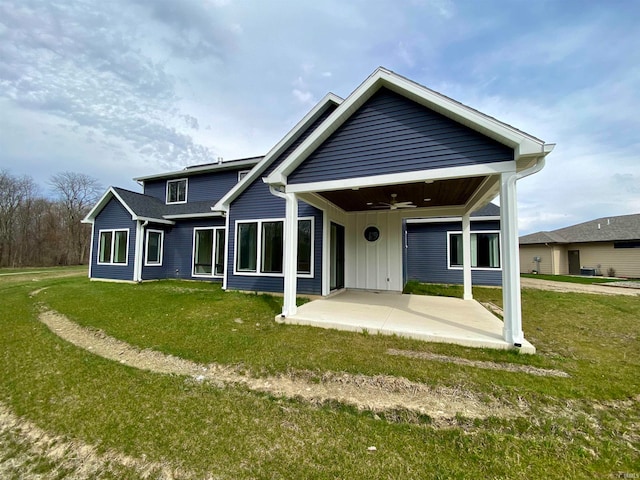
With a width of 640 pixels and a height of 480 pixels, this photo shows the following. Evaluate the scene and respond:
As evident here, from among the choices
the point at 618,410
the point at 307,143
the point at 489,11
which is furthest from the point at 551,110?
the point at 618,410

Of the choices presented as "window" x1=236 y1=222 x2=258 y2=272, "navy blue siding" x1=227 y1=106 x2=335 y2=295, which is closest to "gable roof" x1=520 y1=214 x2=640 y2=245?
"navy blue siding" x1=227 y1=106 x2=335 y2=295

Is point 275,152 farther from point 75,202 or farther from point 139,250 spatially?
point 75,202

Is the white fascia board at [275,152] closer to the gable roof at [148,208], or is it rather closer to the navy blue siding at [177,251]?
the gable roof at [148,208]

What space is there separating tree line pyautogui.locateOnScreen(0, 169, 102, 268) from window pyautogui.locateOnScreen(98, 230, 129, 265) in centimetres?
2237

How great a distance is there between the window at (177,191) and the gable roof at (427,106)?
10.5 m

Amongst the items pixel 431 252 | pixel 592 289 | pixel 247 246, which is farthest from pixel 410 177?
pixel 592 289

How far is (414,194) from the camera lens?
7441mm

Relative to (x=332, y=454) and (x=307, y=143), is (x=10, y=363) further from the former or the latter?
(x=307, y=143)

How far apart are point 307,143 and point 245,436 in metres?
5.21

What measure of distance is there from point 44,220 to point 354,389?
39426mm

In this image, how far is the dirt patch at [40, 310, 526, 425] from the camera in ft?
9.39

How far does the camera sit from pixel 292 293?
614 centimetres

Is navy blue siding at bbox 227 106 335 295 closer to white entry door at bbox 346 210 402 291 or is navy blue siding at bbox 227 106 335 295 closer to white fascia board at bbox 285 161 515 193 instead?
white entry door at bbox 346 210 402 291

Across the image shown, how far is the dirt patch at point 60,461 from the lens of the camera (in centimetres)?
207
